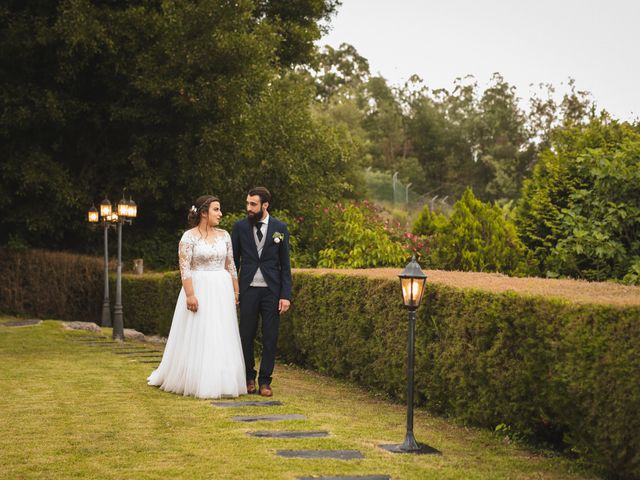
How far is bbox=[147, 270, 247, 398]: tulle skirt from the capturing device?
382 inches

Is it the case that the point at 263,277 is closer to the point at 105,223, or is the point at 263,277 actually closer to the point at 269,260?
the point at 269,260

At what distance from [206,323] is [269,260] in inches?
40.3

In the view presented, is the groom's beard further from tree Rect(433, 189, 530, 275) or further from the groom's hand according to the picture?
tree Rect(433, 189, 530, 275)

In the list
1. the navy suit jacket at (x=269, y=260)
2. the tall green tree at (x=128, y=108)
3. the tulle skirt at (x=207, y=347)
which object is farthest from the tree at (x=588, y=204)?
the tall green tree at (x=128, y=108)

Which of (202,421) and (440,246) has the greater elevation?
(440,246)

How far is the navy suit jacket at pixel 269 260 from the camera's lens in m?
9.82

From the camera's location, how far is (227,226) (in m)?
Result: 24.6

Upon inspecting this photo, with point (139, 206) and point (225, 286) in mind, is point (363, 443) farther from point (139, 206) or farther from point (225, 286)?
point (139, 206)

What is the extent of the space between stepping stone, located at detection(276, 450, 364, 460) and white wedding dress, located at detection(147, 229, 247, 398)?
3150 millimetres

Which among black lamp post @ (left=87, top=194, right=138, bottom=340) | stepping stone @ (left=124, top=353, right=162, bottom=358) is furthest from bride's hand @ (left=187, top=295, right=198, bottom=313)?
black lamp post @ (left=87, top=194, right=138, bottom=340)

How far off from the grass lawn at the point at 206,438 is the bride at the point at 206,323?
29cm

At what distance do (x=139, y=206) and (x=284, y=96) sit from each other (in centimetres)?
656

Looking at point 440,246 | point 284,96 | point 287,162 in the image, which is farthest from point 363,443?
point 284,96

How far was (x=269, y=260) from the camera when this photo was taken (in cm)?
984
